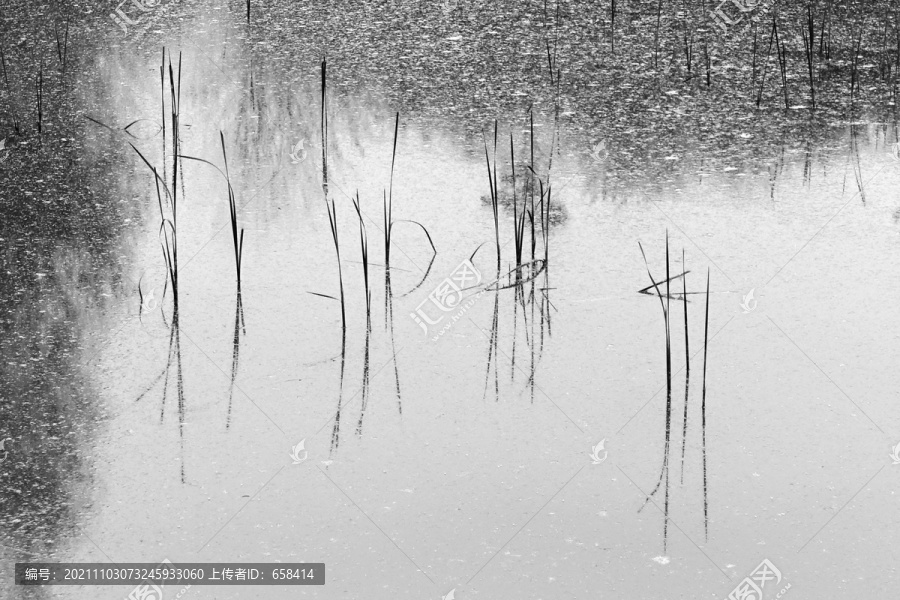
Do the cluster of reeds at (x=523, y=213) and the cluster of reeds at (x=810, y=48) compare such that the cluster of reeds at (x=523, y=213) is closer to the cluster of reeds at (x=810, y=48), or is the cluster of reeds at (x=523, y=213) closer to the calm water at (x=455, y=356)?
the calm water at (x=455, y=356)

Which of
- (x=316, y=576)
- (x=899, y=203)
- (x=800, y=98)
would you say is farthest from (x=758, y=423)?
(x=800, y=98)

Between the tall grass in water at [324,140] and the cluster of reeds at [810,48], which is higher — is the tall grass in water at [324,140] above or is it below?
below

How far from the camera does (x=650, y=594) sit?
1642 mm

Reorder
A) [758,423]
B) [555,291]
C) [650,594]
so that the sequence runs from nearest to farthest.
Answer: [650,594], [758,423], [555,291]

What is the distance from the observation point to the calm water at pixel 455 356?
1.76 m

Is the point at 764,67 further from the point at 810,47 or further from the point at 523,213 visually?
the point at 523,213

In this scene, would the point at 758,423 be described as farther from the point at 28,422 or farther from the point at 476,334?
the point at 28,422


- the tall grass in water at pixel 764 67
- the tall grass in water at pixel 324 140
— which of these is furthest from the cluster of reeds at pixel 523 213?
the tall grass in water at pixel 764 67

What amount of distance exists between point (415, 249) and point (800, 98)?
151 centimetres
